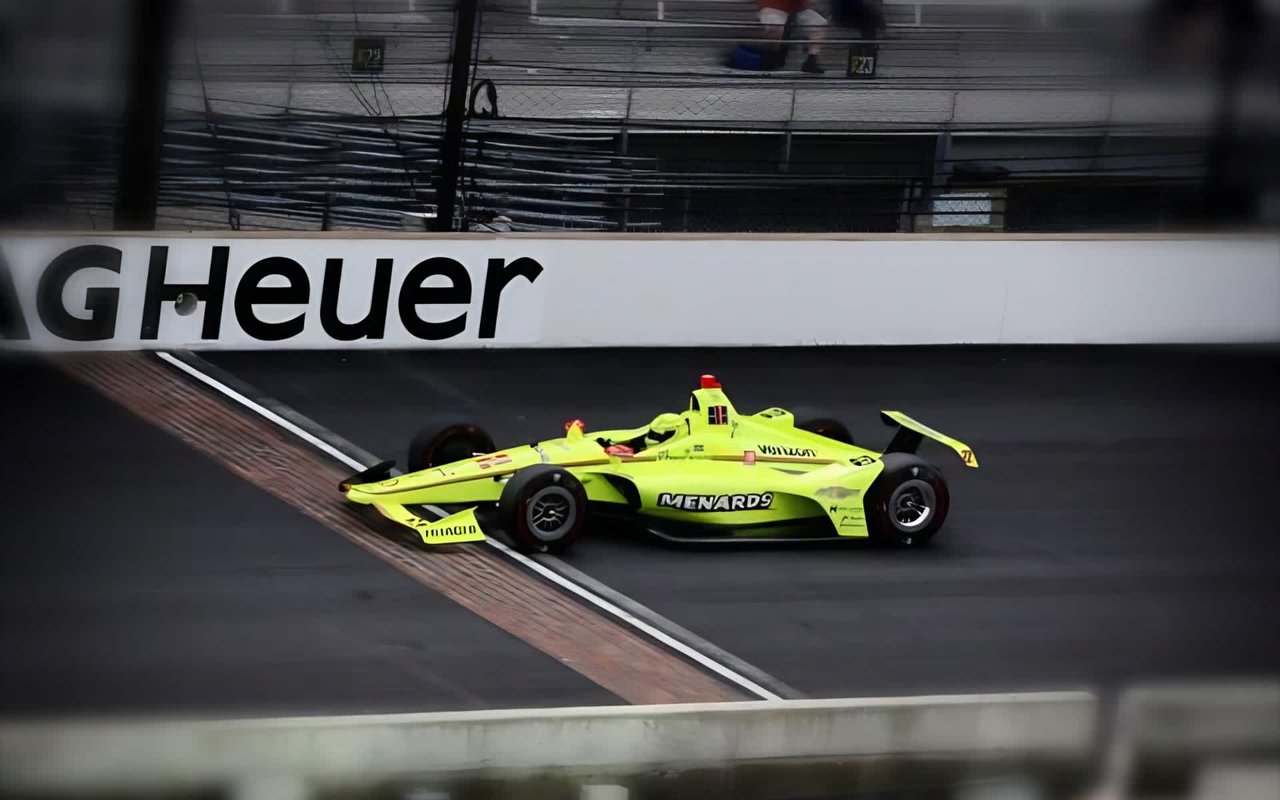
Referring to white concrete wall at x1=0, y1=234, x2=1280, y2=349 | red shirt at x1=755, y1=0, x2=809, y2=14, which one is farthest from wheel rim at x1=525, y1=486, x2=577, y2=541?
red shirt at x1=755, y1=0, x2=809, y2=14

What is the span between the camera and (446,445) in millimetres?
Answer: 12617

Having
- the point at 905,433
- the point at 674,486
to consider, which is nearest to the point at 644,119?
the point at 905,433

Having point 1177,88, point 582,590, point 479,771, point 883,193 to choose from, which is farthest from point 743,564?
point 1177,88

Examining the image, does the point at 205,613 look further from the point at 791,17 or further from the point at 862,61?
the point at 862,61

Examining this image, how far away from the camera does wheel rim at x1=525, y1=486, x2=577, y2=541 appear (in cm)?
1170

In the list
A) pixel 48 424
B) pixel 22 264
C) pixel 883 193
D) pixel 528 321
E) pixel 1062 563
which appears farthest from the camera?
pixel 883 193

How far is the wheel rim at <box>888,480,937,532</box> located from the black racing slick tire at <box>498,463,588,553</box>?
2081mm

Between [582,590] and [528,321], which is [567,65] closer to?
[528,321]

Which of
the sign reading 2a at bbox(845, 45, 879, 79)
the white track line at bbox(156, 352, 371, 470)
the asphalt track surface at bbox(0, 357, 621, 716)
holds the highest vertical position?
the sign reading 2a at bbox(845, 45, 879, 79)

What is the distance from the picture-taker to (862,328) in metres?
17.6

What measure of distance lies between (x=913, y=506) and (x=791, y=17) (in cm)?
939

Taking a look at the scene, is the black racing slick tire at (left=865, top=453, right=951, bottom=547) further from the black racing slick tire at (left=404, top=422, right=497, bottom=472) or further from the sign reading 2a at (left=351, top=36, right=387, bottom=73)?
the sign reading 2a at (left=351, top=36, right=387, bottom=73)

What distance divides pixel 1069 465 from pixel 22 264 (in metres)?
8.49

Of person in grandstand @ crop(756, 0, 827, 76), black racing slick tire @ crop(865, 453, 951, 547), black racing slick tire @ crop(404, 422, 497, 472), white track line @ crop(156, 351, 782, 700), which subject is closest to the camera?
white track line @ crop(156, 351, 782, 700)
